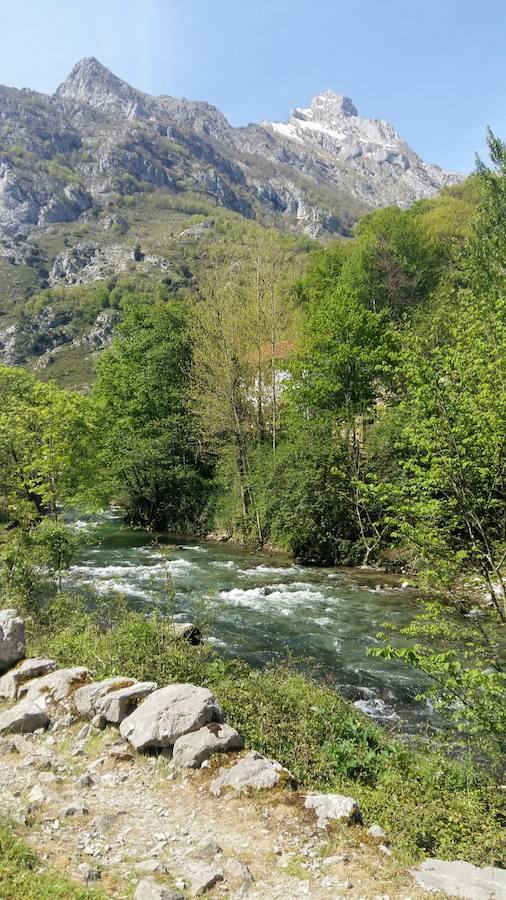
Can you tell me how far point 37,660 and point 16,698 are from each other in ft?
3.19

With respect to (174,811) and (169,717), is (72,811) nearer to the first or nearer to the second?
(174,811)

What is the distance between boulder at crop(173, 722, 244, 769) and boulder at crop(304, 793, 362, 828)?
1.30m

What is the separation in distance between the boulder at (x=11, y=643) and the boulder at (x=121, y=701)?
3.08 metres

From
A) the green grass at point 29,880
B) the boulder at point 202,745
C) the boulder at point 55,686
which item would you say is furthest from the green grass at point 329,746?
the green grass at point 29,880

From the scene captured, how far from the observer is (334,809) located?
5426mm

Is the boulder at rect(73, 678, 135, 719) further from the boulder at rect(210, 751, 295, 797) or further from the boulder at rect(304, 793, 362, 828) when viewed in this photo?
the boulder at rect(304, 793, 362, 828)

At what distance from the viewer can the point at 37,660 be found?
973cm

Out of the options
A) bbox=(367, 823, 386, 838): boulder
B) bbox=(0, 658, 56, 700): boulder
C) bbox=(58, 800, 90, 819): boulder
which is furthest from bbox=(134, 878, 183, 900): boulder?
bbox=(0, 658, 56, 700): boulder

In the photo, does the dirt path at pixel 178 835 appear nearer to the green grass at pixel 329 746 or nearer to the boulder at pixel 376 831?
the boulder at pixel 376 831

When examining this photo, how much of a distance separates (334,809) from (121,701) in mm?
3440

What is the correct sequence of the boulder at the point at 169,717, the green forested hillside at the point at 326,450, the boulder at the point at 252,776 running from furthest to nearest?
the green forested hillside at the point at 326,450 → the boulder at the point at 169,717 → the boulder at the point at 252,776

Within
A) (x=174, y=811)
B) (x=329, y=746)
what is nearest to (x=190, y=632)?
(x=329, y=746)

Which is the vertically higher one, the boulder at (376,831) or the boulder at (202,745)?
the boulder at (202,745)

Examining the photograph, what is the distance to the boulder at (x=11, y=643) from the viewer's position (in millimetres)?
9844
